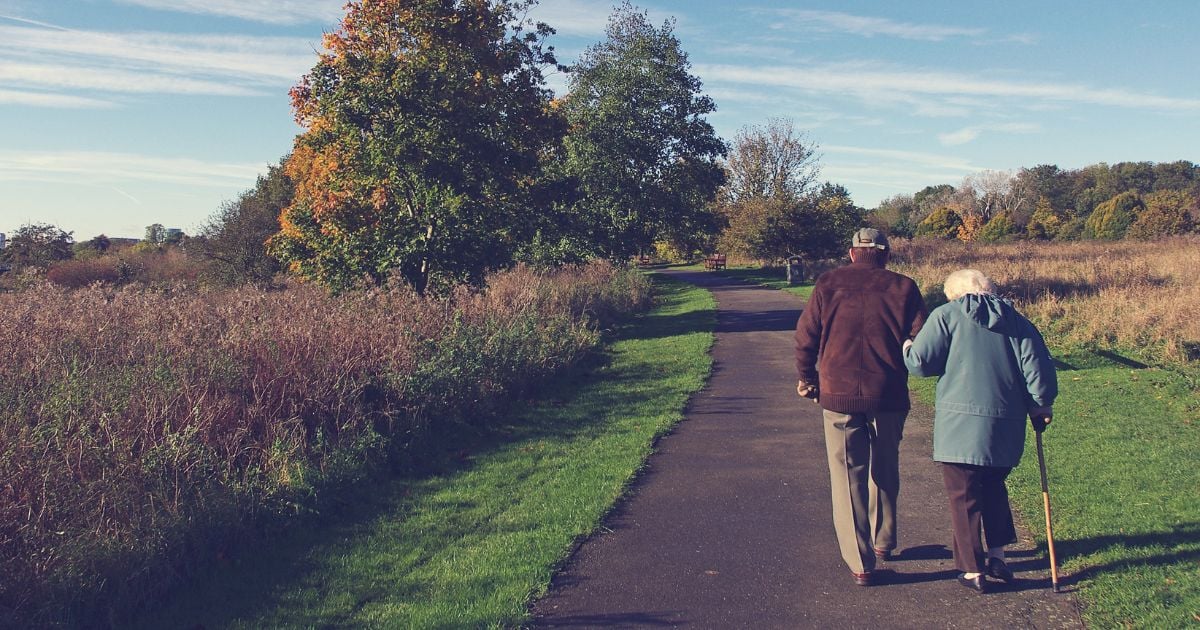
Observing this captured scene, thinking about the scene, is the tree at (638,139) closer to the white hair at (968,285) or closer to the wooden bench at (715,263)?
the wooden bench at (715,263)

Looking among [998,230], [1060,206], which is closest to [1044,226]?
[998,230]

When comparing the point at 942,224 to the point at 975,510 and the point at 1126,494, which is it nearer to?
the point at 1126,494

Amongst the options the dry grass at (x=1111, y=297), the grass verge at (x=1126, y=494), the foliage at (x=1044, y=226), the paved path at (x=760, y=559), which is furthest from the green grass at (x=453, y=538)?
the foliage at (x=1044, y=226)

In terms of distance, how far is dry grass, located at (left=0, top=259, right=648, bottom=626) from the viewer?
16.1ft

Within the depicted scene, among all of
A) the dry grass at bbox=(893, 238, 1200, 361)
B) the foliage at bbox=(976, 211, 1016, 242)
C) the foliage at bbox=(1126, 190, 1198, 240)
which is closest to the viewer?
the dry grass at bbox=(893, 238, 1200, 361)

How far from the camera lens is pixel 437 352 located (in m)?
10.1

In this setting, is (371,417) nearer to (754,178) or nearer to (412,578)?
(412,578)

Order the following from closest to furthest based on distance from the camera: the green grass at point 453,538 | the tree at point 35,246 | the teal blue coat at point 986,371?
the teal blue coat at point 986,371, the green grass at point 453,538, the tree at point 35,246

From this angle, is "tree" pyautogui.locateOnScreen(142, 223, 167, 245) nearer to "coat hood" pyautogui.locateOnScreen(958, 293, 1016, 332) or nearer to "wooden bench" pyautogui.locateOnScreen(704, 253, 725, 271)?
"wooden bench" pyautogui.locateOnScreen(704, 253, 725, 271)

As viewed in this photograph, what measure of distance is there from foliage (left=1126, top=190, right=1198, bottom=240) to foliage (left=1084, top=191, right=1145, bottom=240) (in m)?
1.36

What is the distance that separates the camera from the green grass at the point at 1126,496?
4.51m

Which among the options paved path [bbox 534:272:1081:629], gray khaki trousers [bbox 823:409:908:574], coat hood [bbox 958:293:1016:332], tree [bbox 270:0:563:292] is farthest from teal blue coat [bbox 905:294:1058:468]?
tree [bbox 270:0:563:292]

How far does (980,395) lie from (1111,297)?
14711mm

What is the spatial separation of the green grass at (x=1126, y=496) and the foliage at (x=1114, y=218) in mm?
45528
